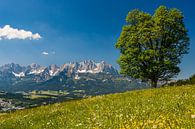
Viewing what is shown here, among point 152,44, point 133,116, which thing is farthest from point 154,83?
point 133,116

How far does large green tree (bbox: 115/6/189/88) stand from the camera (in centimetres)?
6175

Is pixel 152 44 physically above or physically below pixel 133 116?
above

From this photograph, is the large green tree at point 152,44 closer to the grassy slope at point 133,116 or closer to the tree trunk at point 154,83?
the tree trunk at point 154,83

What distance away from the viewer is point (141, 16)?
65.1 m

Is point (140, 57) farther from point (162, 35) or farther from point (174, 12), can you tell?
point (174, 12)

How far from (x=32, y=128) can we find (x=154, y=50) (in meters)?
47.6

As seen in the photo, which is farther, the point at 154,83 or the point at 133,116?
the point at 154,83

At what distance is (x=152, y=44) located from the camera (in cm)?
6412

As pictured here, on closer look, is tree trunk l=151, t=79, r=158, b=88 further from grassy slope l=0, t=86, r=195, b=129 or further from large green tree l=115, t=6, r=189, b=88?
grassy slope l=0, t=86, r=195, b=129

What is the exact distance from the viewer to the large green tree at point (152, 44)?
6175cm

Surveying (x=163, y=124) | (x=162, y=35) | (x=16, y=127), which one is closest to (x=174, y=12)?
(x=162, y=35)

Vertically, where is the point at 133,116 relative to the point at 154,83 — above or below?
below

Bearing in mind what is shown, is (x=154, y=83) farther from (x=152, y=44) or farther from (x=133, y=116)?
(x=133, y=116)

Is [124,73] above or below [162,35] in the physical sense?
below
